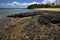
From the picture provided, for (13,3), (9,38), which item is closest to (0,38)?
(9,38)

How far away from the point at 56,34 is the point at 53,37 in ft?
Answer: 0.52

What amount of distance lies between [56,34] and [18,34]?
0.56m

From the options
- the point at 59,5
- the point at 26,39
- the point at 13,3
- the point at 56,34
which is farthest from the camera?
the point at 59,5

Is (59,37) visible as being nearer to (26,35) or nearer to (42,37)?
(42,37)

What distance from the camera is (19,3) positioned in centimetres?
626

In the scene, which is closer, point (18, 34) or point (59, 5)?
point (18, 34)

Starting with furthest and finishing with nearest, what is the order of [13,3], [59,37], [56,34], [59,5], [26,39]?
1. [59,5]
2. [13,3]
3. [56,34]
4. [59,37]
5. [26,39]

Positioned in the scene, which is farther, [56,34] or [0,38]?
[56,34]

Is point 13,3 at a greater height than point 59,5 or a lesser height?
greater

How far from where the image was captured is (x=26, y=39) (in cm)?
186

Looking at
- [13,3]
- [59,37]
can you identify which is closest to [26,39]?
[59,37]

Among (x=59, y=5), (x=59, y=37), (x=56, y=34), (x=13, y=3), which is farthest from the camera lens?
(x=59, y=5)

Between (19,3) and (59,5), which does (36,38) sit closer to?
(19,3)

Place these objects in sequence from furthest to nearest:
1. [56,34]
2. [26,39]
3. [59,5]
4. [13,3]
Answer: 1. [59,5]
2. [13,3]
3. [56,34]
4. [26,39]
